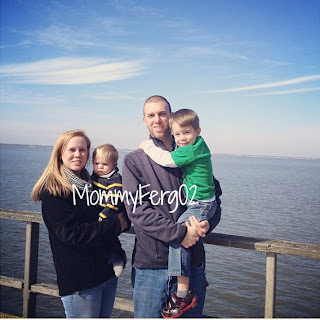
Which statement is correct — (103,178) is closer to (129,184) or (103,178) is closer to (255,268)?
(129,184)

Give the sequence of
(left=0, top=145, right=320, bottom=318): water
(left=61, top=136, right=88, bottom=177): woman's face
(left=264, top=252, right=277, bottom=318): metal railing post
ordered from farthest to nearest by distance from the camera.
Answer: (left=0, top=145, right=320, bottom=318): water < (left=264, top=252, right=277, bottom=318): metal railing post < (left=61, top=136, right=88, bottom=177): woman's face

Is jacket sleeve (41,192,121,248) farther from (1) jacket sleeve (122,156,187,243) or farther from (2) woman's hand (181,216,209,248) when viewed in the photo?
(2) woman's hand (181,216,209,248)

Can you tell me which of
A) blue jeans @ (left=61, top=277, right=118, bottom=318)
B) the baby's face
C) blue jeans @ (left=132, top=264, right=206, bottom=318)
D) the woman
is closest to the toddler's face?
the baby's face

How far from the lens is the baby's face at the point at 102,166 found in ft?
9.49

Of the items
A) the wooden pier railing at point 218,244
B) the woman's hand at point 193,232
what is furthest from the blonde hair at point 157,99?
the wooden pier railing at point 218,244

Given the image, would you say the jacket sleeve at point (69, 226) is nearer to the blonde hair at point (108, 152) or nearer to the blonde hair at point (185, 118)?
the blonde hair at point (108, 152)

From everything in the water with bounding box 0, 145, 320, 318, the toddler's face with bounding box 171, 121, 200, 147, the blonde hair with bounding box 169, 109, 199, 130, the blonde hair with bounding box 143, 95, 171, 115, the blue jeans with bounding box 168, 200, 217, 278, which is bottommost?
the water with bounding box 0, 145, 320, 318

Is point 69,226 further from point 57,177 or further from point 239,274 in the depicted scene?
point 239,274

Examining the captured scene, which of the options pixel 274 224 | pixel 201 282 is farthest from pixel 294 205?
pixel 201 282

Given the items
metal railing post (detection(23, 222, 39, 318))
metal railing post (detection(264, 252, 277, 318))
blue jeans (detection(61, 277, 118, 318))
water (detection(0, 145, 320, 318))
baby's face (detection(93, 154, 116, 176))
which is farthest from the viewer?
water (detection(0, 145, 320, 318))

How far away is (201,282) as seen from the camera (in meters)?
2.69

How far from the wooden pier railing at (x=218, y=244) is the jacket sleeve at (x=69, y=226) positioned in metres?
0.96

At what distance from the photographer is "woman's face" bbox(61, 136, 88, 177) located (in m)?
2.64

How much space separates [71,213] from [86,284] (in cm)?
56
